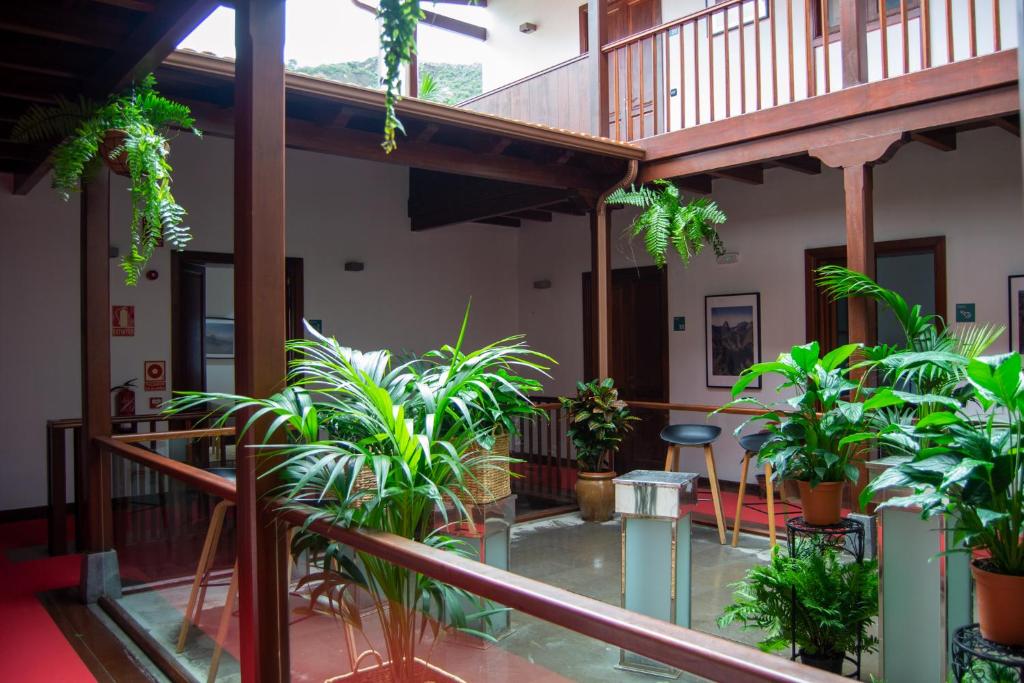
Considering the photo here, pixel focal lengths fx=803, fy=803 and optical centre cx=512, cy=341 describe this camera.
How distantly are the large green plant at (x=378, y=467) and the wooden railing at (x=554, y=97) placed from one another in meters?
5.09

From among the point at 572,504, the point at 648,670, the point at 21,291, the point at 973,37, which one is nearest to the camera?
the point at 648,670

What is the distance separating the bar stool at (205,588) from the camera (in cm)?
275

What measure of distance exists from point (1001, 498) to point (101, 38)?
3410mm

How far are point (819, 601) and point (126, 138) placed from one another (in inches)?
134

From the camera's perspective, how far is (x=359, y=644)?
2.19 metres

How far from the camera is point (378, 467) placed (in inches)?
81.6

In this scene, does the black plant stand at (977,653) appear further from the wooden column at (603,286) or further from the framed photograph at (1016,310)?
the wooden column at (603,286)

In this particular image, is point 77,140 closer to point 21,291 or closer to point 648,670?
point 648,670

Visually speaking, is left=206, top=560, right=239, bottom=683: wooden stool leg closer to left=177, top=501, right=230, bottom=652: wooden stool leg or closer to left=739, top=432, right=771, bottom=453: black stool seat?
left=177, top=501, right=230, bottom=652: wooden stool leg

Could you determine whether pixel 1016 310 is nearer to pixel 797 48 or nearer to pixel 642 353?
pixel 797 48

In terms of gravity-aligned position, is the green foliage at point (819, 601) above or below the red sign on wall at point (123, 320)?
below

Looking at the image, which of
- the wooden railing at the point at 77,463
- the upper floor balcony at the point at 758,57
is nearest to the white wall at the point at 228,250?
the wooden railing at the point at 77,463

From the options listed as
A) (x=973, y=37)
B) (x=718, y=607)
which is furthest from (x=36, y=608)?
(x=973, y=37)

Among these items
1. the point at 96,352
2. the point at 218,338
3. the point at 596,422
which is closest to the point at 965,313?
the point at 596,422
